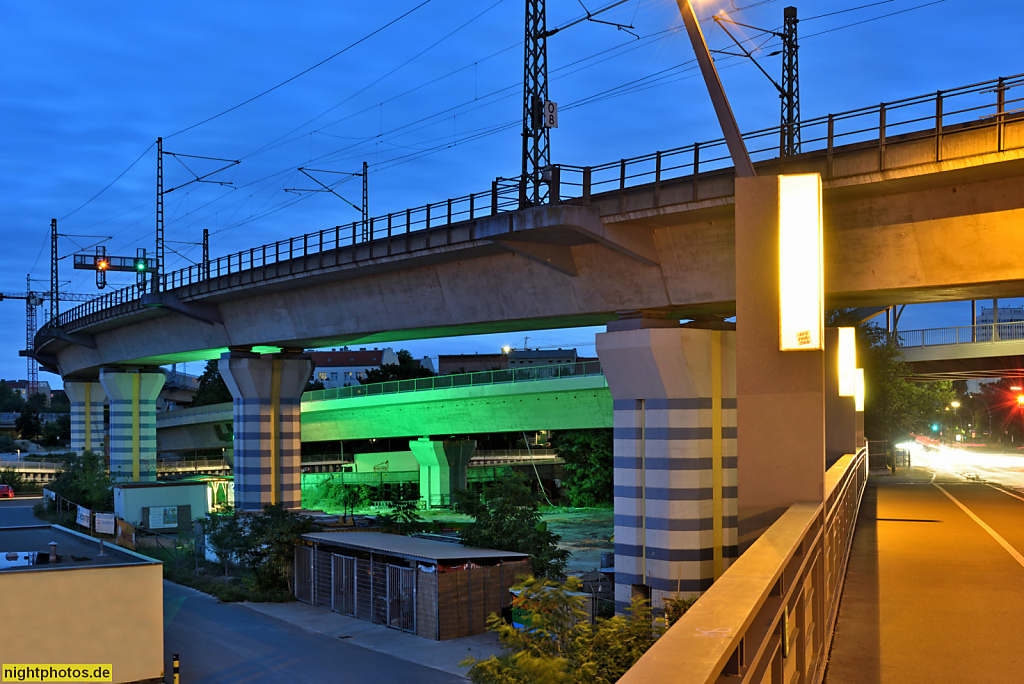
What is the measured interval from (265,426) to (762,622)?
110ft

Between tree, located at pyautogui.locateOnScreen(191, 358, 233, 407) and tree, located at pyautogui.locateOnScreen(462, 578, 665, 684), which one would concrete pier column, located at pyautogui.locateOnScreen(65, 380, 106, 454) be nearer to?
tree, located at pyautogui.locateOnScreen(191, 358, 233, 407)

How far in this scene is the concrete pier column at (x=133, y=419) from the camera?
176 feet

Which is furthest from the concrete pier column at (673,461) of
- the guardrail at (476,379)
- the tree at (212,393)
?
the tree at (212,393)

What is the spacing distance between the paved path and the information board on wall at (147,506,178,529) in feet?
121

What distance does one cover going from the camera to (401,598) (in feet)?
80.1

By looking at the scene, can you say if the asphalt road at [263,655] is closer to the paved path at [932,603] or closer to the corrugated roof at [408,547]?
the corrugated roof at [408,547]

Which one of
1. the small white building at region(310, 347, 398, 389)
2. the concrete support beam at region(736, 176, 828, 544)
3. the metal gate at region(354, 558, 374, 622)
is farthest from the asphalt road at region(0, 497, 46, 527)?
the small white building at region(310, 347, 398, 389)

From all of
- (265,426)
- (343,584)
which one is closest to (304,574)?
(343,584)

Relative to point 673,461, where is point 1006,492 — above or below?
below

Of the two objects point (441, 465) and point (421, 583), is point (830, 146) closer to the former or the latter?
point (421, 583)

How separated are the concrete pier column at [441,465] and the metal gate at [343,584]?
107 ft

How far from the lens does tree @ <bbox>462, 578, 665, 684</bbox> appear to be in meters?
12.2

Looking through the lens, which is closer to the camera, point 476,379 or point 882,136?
point 882,136

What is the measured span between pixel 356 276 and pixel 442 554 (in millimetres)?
10012
